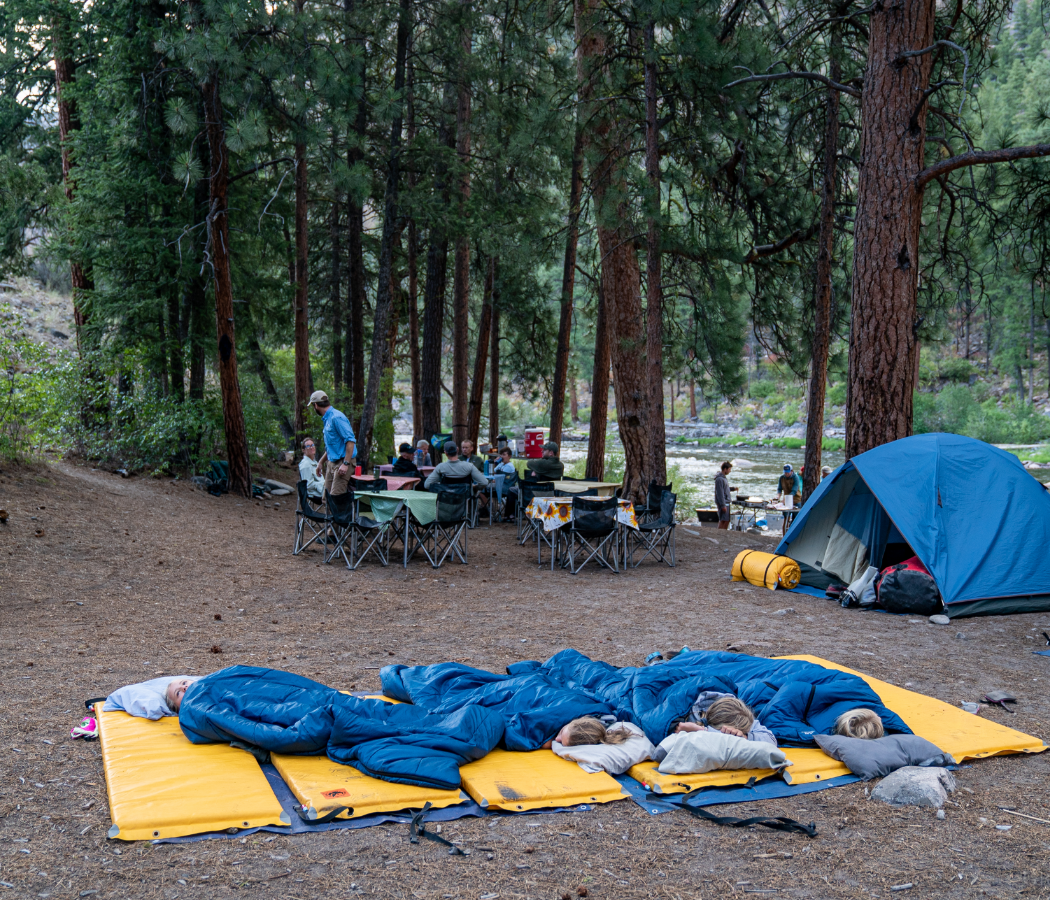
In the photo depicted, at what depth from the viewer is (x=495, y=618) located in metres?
6.69

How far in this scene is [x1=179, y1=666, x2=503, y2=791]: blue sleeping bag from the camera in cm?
345

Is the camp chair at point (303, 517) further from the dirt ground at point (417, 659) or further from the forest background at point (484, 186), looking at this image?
the forest background at point (484, 186)

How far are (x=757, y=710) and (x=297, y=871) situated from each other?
2390 millimetres

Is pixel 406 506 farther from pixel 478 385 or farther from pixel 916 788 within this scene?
pixel 478 385

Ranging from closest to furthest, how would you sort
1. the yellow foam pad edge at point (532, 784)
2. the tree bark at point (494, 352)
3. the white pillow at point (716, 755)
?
the yellow foam pad edge at point (532, 784)
the white pillow at point (716, 755)
the tree bark at point (494, 352)

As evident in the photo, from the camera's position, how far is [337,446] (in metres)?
8.73

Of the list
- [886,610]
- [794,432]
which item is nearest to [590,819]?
[886,610]

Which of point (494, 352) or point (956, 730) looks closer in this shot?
point (956, 730)

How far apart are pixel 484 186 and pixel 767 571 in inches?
339

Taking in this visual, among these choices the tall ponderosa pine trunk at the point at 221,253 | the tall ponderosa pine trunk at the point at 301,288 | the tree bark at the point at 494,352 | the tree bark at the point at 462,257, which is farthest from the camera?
the tree bark at the point at 494,352

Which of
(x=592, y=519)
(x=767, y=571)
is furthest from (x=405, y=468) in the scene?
(x=767, y=571)

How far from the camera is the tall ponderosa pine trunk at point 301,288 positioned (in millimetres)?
13773

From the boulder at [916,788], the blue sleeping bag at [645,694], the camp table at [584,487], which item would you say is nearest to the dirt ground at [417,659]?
the boulder at [916,788]

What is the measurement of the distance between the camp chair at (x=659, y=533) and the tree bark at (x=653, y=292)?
0.79 meters
